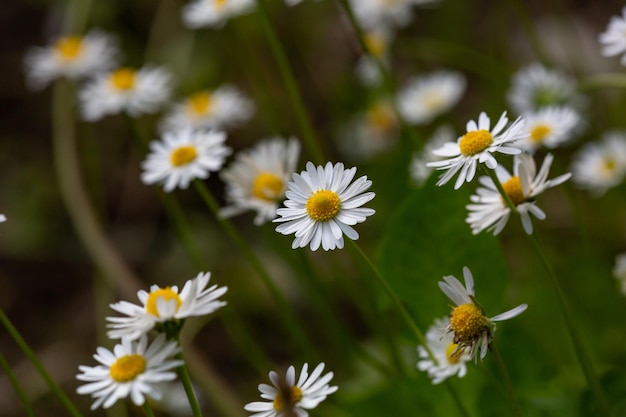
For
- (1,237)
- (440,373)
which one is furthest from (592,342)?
(1,237)

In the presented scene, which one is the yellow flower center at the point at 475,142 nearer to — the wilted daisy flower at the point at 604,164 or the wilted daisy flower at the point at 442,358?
the wilted daisy flower at the point at 442,358

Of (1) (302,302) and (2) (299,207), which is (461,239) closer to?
(2) (299,207)

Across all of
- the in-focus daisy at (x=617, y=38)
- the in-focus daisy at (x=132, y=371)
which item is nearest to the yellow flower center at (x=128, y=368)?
the in-focus daisy at (x=132, y=371)

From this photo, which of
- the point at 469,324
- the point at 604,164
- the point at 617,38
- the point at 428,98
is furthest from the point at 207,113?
the point at 469,324

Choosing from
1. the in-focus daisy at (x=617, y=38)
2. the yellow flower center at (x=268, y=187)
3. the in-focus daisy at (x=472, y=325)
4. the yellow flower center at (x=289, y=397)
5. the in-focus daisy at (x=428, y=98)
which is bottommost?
the in-focus daisy at (x=472, y=325)

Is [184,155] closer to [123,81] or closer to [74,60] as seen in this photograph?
[123,81]

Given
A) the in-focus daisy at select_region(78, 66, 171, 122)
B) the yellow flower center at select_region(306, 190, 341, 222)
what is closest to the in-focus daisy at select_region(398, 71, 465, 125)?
the in-focus daisy at select_region(78, 66, 171, 122)
